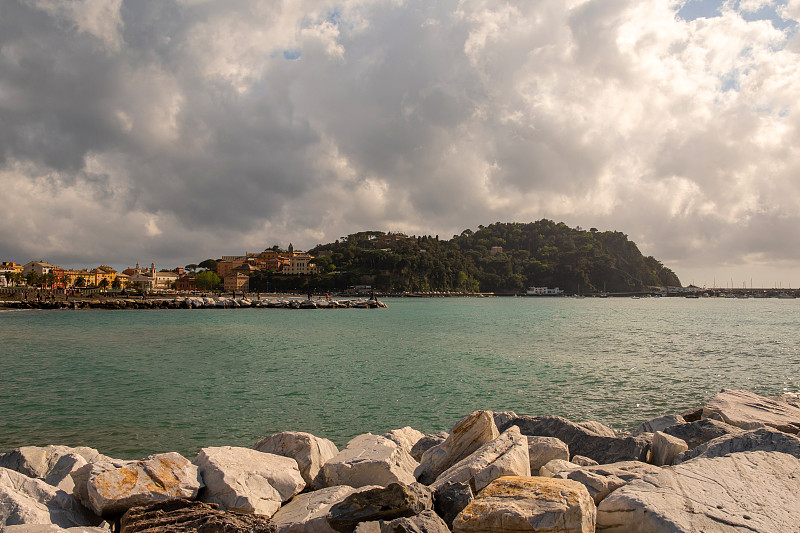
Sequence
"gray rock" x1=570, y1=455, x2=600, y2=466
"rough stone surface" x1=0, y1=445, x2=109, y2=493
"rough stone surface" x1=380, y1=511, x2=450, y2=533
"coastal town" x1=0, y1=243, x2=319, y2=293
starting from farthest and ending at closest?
"coastal town" x1=0, y1=243, x2=319, y2=293 → "gray rock" x1=570, y1=455, x2=600, y2=466 → "rough stone surface" x1=0, y1=445, x2=109, y2=493 → "rough stone surface" x1=380, y1=511, x2=450, y2=533

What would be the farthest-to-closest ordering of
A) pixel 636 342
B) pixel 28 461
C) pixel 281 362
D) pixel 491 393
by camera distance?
pixel 636 342 < pixel 281 362 < pixel 491 393 < pixel 28 461

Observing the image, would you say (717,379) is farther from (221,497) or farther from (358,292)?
(358,292)

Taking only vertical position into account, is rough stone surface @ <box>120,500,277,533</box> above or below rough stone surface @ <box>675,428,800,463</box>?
below

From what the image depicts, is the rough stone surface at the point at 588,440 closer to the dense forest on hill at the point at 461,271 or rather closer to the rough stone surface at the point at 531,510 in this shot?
the rough stone surface at the point at 531,510

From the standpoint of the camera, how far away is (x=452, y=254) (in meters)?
187

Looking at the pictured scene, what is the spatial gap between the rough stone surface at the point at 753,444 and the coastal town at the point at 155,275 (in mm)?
136908

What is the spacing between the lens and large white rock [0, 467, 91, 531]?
4258 millimetres

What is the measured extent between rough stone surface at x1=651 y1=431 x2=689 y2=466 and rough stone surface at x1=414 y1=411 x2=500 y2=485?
215cm

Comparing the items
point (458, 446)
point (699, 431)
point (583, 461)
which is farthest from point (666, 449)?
point (458, 446)

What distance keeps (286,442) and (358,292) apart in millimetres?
147240

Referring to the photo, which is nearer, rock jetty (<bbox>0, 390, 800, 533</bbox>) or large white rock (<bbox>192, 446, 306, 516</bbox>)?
rock jetty (<bbox>0, 390, 800, 533</bbox>)

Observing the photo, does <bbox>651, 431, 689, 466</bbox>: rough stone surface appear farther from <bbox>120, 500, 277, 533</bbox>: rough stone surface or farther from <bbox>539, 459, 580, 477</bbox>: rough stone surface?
<bbox>120, 500, 277, 533</bbox>: rough stone surface

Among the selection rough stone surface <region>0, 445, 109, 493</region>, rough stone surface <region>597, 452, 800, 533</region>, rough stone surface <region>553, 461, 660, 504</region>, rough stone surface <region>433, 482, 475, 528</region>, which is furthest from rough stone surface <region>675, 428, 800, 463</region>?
rough stone surface <region>0, 445, 109, 493</region>

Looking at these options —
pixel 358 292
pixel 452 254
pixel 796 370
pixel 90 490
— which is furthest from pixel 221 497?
pixel 452 254
